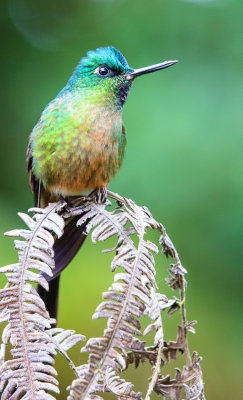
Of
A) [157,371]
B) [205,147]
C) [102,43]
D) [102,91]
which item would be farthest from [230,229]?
[157,371]

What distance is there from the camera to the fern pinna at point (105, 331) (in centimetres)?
121

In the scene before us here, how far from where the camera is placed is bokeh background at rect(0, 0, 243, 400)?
3.37m

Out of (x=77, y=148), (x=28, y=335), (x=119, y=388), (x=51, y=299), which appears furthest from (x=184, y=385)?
(x=77, y=148)

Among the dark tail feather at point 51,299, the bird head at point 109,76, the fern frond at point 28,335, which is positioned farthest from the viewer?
the bird head at point 109,76

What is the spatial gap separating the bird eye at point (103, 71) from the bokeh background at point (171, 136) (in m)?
1.26

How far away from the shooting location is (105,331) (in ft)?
4.09

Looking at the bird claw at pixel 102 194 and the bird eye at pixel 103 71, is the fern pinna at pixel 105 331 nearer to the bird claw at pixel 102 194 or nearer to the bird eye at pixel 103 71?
the bird claw at pixel 102 194

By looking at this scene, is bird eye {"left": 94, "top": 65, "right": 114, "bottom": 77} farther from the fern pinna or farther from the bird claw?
the fern pinna

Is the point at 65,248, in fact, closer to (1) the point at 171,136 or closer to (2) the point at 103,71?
(2) the point at 103,71

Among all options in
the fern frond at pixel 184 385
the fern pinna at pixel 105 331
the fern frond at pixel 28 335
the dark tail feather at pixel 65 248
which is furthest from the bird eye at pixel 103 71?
the fern frond at pixel 184 385

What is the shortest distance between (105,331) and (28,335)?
182 mm

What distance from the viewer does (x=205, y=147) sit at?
4.12 metres

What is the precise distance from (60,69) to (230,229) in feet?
7.10

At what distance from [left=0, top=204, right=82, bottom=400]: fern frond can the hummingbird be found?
2.30 feet
